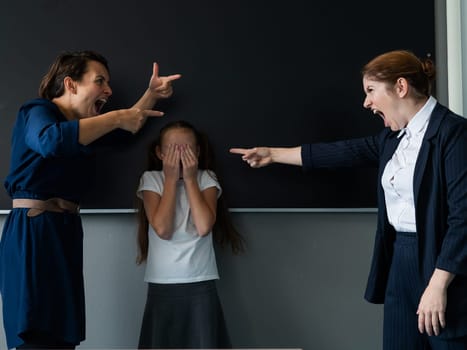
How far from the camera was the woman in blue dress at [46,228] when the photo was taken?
1796 millimetres

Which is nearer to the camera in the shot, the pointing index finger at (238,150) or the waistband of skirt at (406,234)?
the waistband of skirt at (406,234)

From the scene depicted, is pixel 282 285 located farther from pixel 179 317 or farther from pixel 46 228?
pixel 46 228

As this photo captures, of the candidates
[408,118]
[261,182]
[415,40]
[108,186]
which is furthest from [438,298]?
[108,186]

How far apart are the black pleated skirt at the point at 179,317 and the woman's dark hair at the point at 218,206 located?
22 cm

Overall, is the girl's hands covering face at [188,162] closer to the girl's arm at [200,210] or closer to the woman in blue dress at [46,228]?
the girl's arm at [200,210]

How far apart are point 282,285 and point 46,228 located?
1.02m

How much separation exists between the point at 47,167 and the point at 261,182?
864 mm

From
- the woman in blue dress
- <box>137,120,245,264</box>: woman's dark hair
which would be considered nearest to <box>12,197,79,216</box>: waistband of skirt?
the woman in blue dress

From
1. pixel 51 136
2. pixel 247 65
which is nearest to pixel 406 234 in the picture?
pixel 247 65

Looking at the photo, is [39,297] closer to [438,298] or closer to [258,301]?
[258,301]

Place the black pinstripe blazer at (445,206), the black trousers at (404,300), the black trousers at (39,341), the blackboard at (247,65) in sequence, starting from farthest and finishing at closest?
the blackboard at (247,65)
the black trousers at (39,341)
the black trousers at (404,300)
the black pinstripe blazer at (445,206)

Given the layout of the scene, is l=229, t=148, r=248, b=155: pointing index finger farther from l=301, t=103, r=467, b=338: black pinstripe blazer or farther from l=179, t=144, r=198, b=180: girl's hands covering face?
l=301, t=103, r=467, b=338: black pinstripe blazer

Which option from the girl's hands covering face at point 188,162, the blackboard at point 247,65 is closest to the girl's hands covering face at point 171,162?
the girl's hands covering face at point 188,162

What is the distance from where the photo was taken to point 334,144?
7.10 feet
